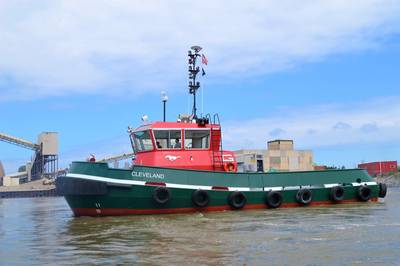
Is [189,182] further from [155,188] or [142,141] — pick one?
[142,141]

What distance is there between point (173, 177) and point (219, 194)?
165 centimetres

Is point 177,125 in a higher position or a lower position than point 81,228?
higher

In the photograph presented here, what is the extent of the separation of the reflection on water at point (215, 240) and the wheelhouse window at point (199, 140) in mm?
3190

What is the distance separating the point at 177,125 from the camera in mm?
16703

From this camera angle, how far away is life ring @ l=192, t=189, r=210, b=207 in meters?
15.7

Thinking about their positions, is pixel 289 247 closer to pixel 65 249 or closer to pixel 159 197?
pixel 65 249

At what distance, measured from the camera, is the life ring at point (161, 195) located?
15297 mm

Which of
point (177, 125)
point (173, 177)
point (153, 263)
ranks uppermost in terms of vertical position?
point (177, 125)

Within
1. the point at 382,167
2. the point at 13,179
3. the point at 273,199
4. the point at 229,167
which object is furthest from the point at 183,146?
the point at 13,179

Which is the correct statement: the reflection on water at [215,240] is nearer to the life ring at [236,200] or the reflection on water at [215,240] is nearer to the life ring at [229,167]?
the life ring at [236,200]

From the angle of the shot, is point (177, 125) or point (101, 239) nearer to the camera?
point (101, 239)

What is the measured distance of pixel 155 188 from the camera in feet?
50.3

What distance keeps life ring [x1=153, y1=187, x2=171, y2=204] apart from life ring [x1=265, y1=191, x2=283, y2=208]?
3.54m

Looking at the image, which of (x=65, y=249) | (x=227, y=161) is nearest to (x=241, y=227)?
(x=65, y=249)
